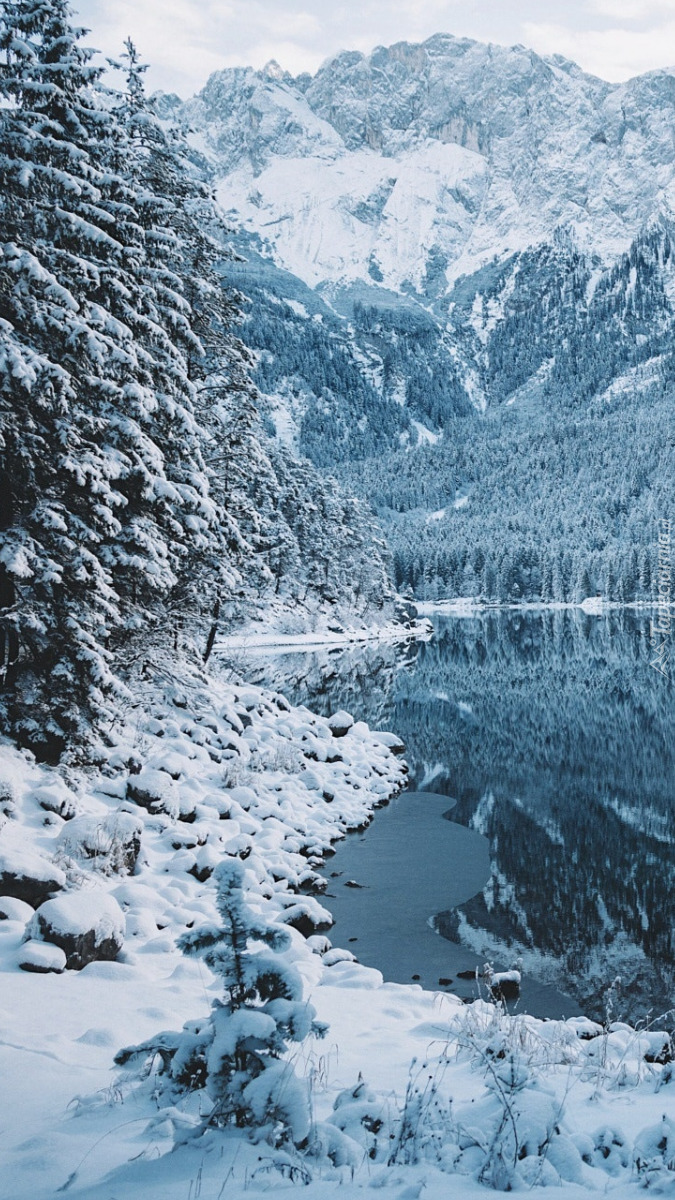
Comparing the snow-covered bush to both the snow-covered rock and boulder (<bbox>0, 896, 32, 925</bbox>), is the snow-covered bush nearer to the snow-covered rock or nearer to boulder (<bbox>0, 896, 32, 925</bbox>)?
the snow-covered rock

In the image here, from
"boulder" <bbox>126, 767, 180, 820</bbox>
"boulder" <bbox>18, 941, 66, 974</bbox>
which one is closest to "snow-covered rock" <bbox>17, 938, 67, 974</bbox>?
"boulder" <bbox>18, 941, 66, 974</bbox>

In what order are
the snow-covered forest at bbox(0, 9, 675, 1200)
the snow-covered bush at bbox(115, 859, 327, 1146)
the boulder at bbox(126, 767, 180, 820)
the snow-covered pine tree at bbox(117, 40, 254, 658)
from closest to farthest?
the snow-covered bush at bbox(115, 859, 327, 1146)
the snow-covered forest at bbox(0, 9, 675, 1200)
the boulder at bbox(126, 767, 180, 820)
the snow-covered pine tree at bbox(117, 40, 254, 658)

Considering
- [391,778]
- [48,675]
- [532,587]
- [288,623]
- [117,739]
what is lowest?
[532,587]

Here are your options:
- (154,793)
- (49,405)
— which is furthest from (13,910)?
(49,405)

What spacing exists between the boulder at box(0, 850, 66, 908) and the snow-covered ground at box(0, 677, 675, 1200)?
0.02m

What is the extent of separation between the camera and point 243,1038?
3443 millimetres

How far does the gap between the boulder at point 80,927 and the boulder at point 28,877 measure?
0.92m

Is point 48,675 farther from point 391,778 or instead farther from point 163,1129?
point 391,778

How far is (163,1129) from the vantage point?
373 cm

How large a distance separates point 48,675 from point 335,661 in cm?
4346

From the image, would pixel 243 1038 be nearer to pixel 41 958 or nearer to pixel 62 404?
pixel 41 958

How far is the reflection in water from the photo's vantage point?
1130 centimetres

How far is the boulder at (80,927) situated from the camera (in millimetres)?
7168

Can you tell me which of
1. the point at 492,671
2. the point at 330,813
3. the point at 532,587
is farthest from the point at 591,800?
the point at 532,587
